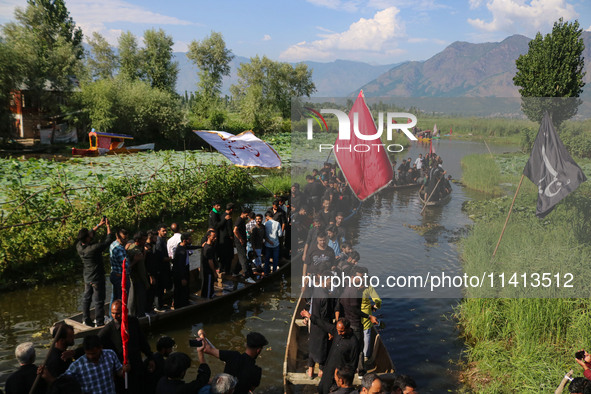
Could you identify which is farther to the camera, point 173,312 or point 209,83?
point 209,83

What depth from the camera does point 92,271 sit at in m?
7.30

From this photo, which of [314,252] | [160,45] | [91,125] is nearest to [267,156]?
[314,252]

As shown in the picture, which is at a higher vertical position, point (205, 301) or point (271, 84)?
point (271, 84)

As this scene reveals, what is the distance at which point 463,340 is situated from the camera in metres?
8.45

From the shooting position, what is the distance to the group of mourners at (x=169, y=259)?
282 inches

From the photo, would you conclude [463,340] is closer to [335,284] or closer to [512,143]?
[335,284]

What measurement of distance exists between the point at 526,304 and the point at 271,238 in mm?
5481

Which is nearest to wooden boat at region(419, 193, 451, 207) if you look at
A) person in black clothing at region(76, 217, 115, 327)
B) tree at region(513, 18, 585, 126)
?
person in black clothing at region(76, 217, 115, 327)

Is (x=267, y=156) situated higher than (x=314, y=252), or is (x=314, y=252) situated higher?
(x=267, y=156)

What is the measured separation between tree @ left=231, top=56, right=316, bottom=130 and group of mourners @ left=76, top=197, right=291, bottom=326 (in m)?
36.9

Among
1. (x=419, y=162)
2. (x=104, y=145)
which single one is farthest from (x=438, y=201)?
(x=104, y=145)

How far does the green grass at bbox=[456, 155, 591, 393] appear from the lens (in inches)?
266

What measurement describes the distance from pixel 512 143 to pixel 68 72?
37135mm

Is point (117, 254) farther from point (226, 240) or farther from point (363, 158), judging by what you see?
point (363, 158)
